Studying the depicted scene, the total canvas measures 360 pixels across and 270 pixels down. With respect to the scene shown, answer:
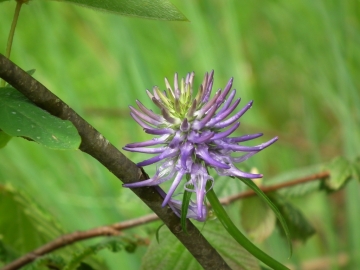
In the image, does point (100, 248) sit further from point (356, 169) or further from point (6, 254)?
point (356, 169)

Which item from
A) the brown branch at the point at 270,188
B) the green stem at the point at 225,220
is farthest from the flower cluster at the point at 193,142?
the brown branch at the point at 270,188

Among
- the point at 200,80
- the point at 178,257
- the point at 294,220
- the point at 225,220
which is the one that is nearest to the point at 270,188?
the point at 294,220

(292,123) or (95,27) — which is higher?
(95,27)

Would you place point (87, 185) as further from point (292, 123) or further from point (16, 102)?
point (292, 123)

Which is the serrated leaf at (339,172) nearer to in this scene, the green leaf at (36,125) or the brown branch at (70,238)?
the brown branch at (70,238)

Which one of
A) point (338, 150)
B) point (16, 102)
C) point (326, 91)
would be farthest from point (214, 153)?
point (338, 150)

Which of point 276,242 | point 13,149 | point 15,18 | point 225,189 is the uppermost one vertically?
point 15,18
